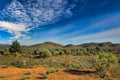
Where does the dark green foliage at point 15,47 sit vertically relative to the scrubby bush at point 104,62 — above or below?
above

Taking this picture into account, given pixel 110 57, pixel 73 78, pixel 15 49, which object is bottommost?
pixel 73 78

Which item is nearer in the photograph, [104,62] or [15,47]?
[104,62]

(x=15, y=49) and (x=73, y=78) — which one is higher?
(x=15, y=49)

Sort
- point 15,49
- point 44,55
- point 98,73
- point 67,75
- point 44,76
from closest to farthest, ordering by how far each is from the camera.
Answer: point 44,76, point 67,75, point 98,73, point 44,55, point 15,49

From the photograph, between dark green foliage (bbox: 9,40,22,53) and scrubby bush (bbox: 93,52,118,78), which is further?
dark green foliage (bbox: 9,40,22,53)

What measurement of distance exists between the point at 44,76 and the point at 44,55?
22.3 m

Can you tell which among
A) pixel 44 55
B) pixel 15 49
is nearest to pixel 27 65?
pixel 44 55

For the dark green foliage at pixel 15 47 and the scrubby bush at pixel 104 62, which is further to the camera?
the dark green foliage at pixel 15 47

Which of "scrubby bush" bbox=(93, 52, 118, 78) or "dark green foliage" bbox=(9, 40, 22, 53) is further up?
"dark green foliage" bbox=(9, 40, 22, 53)

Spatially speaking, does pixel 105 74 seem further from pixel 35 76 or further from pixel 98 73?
pixel 35 76

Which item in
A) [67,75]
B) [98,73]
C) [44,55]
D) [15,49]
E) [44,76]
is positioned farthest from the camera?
[15,49]

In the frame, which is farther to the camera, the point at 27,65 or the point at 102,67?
the point at 27,65

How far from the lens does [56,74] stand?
19.6 m

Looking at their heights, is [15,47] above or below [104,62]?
above
